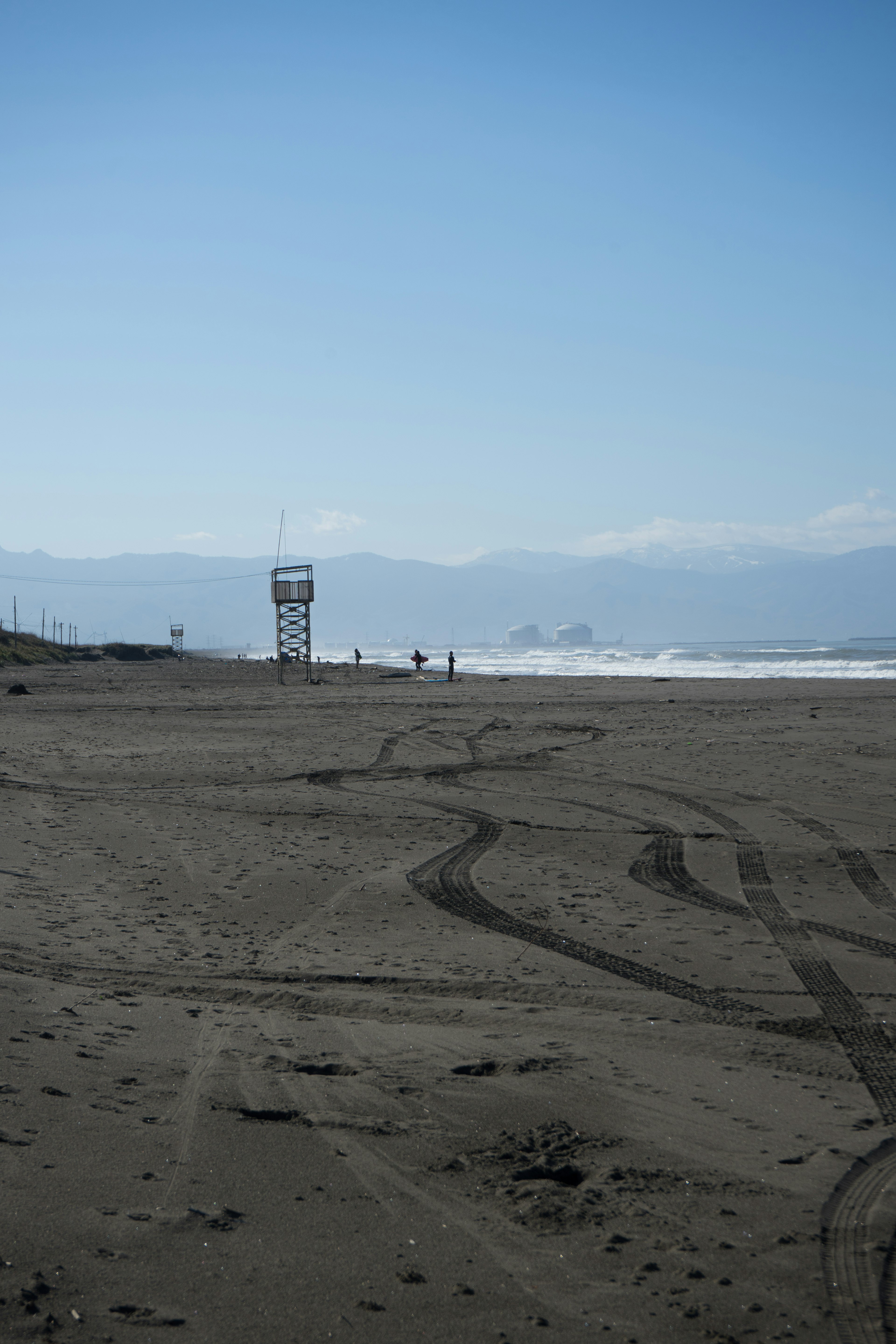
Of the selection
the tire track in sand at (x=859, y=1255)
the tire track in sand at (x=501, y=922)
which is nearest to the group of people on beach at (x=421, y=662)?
the tire track in sand at (x=501, y=922)

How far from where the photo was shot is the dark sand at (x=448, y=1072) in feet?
7.94

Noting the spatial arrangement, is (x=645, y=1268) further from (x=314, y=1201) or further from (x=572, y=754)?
(x=572, y=754)

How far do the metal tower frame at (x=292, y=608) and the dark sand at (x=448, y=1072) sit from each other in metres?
39.2

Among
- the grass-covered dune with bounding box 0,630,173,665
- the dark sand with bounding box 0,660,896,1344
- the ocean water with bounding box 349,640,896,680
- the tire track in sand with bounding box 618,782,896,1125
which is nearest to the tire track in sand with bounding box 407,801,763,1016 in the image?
the dark sand with bounding box 0,660,896,1344

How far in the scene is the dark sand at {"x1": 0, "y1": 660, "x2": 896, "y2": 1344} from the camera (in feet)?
7.94

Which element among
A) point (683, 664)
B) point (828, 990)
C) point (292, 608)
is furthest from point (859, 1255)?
point (683, 664)

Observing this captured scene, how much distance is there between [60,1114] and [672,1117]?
2399 millimetres

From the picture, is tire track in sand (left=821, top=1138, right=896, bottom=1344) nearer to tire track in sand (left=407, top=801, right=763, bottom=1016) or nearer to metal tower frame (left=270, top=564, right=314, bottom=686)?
tire track in sand (left=407, top=801, right=763, bottom=1016)

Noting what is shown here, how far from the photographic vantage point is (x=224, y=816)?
31.0 ft

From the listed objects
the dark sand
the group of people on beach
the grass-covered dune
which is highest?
the grass-covered dune

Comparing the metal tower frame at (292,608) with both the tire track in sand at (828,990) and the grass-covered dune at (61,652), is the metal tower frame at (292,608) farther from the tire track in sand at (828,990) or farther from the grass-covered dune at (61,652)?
the tire track in sand at (828,990)

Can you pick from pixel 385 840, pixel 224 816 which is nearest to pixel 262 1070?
pixel 385 840

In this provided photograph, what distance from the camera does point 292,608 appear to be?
5122cm

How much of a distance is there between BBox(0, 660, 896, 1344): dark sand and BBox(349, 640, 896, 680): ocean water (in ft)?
107
